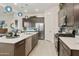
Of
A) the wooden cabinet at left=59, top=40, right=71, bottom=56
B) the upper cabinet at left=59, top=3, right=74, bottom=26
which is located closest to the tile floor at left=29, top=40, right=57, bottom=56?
the wooden cabinet at left=59, top=40, right=71, bottom=56

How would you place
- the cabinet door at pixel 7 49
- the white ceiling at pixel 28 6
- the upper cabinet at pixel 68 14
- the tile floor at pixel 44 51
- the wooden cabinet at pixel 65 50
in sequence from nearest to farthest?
the wooden cabinet at pixel 65 50
the white ceiling at pixel 28 6
the cabinet door at pixel 7 49
the tile floor at pixel 44 51
the upper cabinet at pixel 68 14

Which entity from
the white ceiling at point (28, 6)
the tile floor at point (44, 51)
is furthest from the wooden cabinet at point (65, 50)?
the white ceiling at point (28, 6)

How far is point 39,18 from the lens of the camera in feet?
12.9

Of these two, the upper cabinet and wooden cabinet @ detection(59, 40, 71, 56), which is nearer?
wooden cabinet @ detection(59, 40, 71, 56)

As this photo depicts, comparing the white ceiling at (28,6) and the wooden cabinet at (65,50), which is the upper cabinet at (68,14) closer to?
the white ceiling at (28,6)

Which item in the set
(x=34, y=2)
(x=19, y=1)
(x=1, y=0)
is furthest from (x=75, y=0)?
(x=1, y=0)

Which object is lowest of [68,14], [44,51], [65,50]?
[44,51]

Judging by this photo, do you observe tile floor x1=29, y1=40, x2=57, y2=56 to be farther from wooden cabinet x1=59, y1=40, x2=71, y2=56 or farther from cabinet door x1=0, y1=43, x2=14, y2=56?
cabinet door x1=0, y1=43, x2=14, y2=56

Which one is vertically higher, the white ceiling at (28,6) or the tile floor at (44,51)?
the white ceiling at (28,6)

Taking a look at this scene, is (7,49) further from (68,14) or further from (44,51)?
(68,14)

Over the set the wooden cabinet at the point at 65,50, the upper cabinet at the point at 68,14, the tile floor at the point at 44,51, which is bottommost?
the tile floor at the point at 44,51

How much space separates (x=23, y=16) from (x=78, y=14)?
134 cm

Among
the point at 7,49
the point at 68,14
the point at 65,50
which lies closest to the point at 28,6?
the point at 7,49

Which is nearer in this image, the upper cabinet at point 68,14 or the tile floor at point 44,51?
the tile floor at point 44,51
